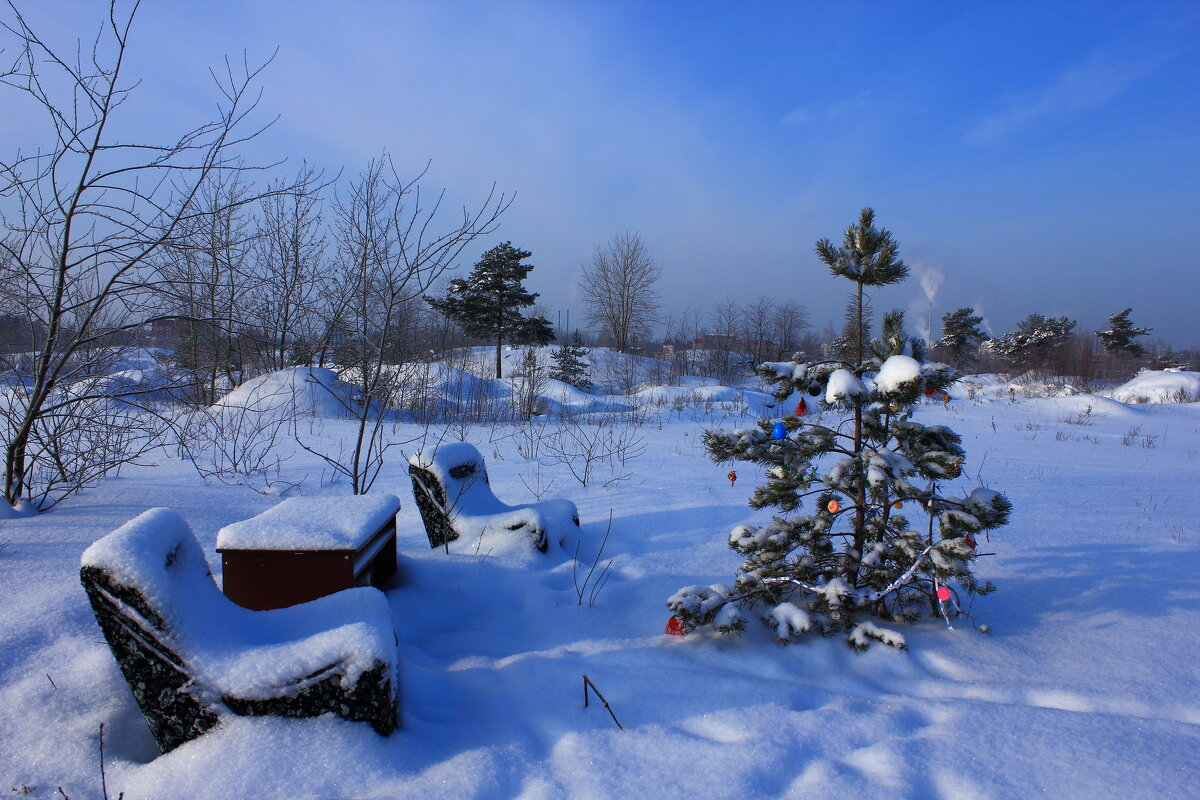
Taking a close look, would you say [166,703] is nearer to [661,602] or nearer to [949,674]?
[661,602]

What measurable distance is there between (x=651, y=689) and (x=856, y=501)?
1271 millimetres

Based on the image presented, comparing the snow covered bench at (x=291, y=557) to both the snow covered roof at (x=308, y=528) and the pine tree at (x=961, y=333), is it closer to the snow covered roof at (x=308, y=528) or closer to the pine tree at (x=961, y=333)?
the snow covered roof at (x=308, y=528)

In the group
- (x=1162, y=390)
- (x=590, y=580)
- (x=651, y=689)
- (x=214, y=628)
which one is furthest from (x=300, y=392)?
(x=1162, y=390)

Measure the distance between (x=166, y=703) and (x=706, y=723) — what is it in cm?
161

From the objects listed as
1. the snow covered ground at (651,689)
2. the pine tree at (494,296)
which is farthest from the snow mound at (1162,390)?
the pine tree at (494,296)

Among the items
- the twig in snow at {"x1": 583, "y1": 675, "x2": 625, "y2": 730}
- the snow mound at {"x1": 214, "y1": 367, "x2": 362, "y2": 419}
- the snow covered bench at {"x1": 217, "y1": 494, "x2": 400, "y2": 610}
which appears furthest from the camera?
the snow mound at {"x1": 214, "y1": 367, "x2": 362, "y2": 419}

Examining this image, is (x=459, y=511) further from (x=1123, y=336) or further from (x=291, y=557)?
(x=1123, y=336)

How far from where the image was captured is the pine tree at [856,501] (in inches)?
96.7

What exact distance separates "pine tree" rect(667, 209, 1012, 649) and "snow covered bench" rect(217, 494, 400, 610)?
131 centimetres

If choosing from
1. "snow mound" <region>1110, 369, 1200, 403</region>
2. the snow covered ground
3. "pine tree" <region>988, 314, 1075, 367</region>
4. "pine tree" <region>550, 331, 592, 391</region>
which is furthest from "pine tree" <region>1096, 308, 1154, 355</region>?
the snow covered ground

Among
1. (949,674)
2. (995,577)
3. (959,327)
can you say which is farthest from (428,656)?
(959,327)

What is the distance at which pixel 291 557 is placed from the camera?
2451mm

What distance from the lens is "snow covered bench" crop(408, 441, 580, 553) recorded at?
366 centimetres

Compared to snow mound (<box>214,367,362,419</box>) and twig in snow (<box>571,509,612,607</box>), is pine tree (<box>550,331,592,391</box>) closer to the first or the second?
snow mound (<box>214,367,362,419</box>)
